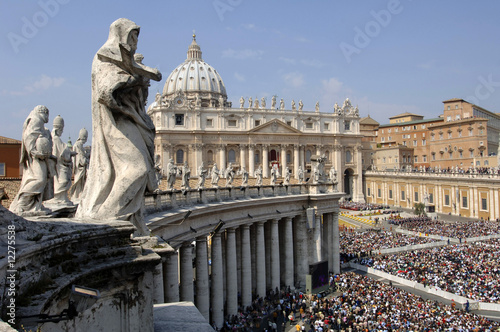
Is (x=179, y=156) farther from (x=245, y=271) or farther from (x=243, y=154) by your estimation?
(x=245, y=271)

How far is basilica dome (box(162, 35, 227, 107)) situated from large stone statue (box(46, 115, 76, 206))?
380 feet

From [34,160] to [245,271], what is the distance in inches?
795

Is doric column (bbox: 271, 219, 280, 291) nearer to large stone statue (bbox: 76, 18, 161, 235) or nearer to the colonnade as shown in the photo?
the colonnade

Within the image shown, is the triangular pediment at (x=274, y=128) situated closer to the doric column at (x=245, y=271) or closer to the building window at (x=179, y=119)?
the building window at (x=179, y=119)

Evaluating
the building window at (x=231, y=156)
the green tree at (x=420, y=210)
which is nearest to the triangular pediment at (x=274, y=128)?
the building window at (x=231, y=156)

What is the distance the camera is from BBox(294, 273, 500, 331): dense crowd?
2273cm

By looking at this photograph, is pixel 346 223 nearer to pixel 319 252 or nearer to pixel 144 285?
pixel 319 252

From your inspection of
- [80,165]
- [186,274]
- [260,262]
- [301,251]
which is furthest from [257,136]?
[80,165]

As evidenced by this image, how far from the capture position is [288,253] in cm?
3178

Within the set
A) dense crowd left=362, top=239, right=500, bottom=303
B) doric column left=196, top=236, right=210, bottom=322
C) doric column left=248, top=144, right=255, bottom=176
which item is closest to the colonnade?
doric column left=196, top=236, right=210, bottom=322

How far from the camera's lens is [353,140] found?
99875 millimetres

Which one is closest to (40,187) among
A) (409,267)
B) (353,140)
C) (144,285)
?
(144,285)

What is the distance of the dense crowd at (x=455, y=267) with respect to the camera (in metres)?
29.9

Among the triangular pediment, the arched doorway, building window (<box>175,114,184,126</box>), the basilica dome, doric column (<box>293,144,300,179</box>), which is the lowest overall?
the arched doorway
